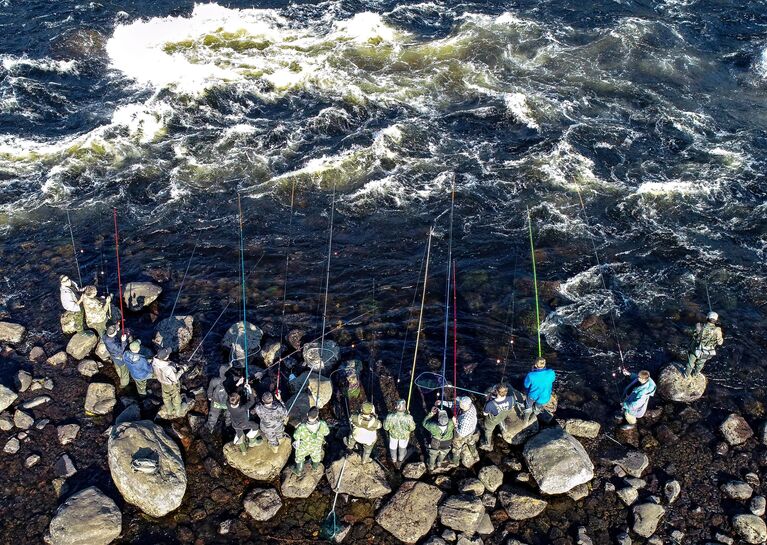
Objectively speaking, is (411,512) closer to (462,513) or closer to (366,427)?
(462,513)

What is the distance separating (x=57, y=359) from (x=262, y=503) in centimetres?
628

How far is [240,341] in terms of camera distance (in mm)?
15570

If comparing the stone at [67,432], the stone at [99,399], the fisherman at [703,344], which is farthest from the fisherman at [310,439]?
the fisherman at [703,344]

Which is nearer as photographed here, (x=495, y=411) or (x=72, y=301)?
(x=495, y=411)

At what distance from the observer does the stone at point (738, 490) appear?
12.7 meters

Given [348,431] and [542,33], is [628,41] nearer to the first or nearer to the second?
[542,33]

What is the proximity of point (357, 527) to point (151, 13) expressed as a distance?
2614 centimetres

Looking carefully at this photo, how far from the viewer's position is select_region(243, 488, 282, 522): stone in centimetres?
1235

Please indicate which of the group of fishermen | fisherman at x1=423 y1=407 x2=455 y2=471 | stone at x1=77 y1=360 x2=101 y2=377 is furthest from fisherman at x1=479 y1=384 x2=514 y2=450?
stone at x1=77 y1=360 x2=101 y2=377

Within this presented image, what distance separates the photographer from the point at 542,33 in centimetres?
2811

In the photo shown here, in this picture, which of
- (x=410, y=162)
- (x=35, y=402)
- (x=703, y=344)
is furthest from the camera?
(x=410, y=162)

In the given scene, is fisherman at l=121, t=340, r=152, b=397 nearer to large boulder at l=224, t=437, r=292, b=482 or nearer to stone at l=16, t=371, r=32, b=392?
large boulder at l=224, t=437, r=292, b=482

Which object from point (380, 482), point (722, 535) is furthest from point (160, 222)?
point (722, 535)

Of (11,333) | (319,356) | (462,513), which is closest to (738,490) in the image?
(462,513)
